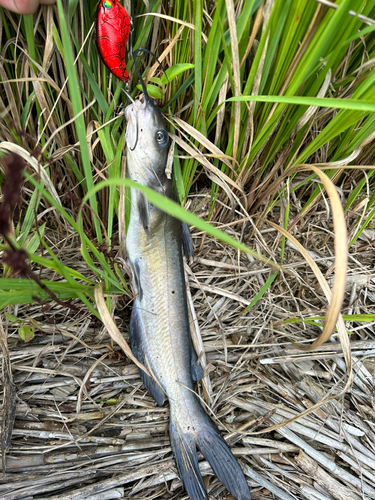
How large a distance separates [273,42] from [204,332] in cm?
126

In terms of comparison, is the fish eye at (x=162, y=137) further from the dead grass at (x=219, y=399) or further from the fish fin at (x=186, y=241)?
the dead grass at (x=219, y=399)

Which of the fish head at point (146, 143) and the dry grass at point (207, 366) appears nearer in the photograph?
the fish head at point (146, 143)

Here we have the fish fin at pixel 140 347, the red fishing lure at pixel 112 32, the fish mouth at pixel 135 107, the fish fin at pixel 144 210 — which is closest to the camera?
the red fishing lure at pixel 112 32

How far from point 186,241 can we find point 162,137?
18.6 inches

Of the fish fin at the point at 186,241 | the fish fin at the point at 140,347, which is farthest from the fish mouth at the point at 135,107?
the fish fin at the point at 140,347

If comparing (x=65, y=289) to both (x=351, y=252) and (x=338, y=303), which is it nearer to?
(x=338, y=303)

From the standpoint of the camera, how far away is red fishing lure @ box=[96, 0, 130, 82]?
99 cm

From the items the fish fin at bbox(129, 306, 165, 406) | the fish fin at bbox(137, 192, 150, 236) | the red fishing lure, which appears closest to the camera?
the red fishing lure

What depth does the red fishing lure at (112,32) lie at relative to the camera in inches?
38.9

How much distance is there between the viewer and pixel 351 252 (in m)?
1.71

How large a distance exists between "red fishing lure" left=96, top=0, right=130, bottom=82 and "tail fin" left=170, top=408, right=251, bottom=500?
4.92 ft

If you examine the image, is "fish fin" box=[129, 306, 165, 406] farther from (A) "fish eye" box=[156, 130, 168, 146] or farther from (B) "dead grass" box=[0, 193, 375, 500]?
(A) "fish eye" box=[156, 130, 168, 146]

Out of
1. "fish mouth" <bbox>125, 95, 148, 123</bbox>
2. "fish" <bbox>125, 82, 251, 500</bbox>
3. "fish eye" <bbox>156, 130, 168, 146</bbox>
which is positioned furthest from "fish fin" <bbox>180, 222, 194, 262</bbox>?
"fish mouth" <bbox>125, 95, 148, 123</bbox>

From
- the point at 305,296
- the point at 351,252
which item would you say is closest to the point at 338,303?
the point at 305,296
